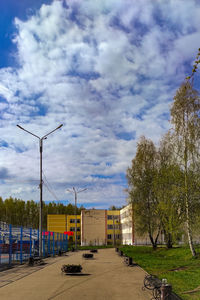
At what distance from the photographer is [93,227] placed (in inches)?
3693

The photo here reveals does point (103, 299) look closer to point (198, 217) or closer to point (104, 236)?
point (198, 217)

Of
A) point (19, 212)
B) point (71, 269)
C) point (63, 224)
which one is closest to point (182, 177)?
point (71, 269)

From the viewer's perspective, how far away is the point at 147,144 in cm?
4306

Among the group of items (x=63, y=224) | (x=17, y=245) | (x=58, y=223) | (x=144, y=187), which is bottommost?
(x=17, y=245)

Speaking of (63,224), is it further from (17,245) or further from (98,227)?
(17,245)

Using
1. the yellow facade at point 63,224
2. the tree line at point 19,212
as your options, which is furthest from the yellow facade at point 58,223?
the tree line at point 19,212

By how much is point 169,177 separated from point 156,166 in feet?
44.0

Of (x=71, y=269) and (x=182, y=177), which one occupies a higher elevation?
(x=182, y=177)

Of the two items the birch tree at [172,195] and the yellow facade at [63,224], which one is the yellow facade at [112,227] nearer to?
the yellow facade at [63,224]

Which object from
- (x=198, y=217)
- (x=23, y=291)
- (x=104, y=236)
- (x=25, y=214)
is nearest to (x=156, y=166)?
(x=198, y=217)

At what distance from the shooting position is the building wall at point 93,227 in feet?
306

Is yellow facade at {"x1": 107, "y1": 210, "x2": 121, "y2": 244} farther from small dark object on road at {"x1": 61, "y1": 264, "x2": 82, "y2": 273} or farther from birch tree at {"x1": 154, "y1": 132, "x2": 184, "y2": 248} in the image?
small dark object on road at {"x1": 61, "y1": 264, "x2": 82, "y2": 273}

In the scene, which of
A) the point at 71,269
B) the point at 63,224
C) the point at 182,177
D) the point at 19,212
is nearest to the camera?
the point at 71,269


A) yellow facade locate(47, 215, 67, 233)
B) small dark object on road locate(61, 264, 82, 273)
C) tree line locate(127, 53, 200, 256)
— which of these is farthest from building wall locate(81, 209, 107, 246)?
small dark object on road locate(61, 264, 82, 273)
